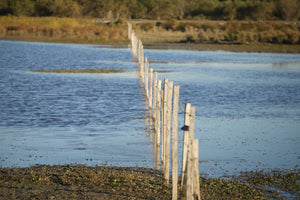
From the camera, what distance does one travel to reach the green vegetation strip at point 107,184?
360 inches

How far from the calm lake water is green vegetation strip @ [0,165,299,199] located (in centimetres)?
109

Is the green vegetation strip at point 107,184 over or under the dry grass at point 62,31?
over

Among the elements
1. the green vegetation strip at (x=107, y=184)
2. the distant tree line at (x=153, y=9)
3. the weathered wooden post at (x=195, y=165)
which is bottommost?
the distant tree line at (x=153, y=9)

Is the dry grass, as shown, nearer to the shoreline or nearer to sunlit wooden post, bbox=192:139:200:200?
the shoreline

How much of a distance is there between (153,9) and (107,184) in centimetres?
10254

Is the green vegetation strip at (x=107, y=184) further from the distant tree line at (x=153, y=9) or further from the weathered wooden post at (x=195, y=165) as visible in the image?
the distant tree line at (x=153, y=9)

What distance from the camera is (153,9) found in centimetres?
11025

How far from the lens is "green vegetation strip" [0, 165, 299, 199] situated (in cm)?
913

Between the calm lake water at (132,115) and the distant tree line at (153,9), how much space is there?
2091 inches

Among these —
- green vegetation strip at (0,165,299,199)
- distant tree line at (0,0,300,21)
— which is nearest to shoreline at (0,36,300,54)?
distant tree line at (0,0,300,21)

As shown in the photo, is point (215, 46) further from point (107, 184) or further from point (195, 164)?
point (195, 164)

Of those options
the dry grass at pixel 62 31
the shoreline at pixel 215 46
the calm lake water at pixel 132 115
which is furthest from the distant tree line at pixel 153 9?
the calm lake water at pixel 132 115

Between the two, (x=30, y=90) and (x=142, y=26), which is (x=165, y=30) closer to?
(x=142, y=26)

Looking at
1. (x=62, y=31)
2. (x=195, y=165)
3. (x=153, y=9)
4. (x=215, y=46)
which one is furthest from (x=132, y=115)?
(x=153, y=9)
